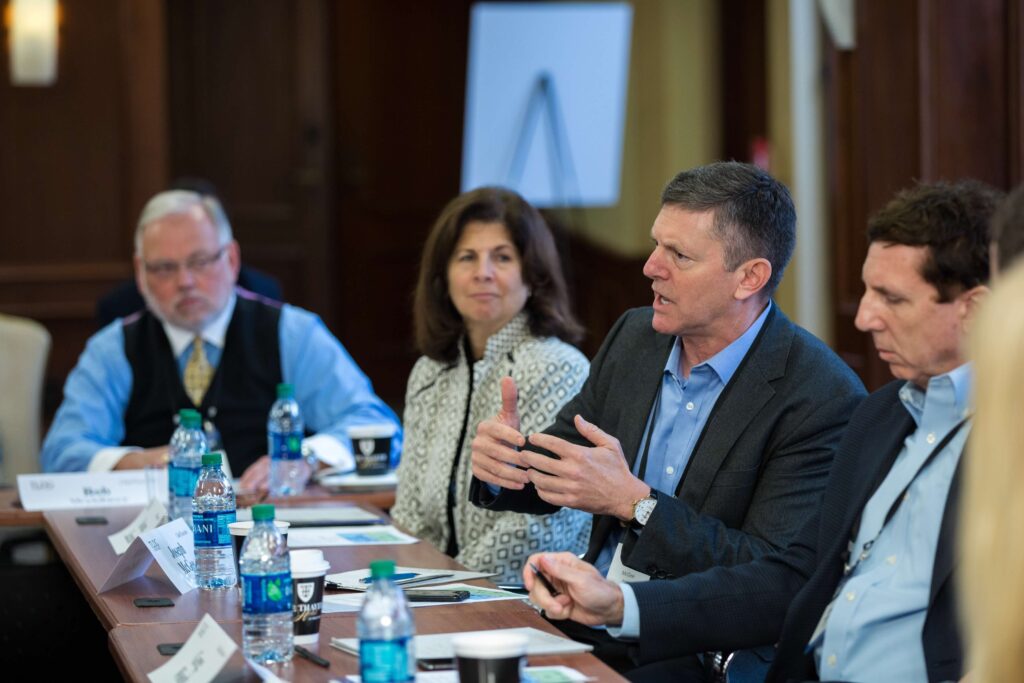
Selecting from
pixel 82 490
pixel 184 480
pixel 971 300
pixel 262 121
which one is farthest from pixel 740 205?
pixel 262 121

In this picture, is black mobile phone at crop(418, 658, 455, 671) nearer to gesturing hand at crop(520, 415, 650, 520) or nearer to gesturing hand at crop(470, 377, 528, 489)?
gesturing hand at crop(520, 415, 650, 520)

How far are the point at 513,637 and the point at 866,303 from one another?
95cm

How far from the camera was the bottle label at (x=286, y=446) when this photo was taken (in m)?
3.57

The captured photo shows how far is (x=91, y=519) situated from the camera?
3150 millimetres

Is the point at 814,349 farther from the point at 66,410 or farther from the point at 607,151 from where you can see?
the point at 607,151

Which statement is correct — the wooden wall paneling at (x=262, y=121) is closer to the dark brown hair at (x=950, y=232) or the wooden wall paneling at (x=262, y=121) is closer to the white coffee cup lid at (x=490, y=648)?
the dark brown hair at (x=950, y=232)

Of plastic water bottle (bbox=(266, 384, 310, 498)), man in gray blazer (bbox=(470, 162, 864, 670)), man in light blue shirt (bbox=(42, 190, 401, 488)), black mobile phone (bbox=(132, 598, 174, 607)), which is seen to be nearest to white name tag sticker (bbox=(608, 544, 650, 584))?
man in gray blazer (bbox=(470, 162, 864, 670))

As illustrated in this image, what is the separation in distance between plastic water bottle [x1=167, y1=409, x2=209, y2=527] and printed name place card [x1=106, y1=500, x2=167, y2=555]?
105 mm

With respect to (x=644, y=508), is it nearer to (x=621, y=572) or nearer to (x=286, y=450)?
(x=621, y=572)

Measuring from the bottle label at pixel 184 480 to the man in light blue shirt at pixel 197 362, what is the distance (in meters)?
0.91

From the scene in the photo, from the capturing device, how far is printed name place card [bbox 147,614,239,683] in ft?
5.94

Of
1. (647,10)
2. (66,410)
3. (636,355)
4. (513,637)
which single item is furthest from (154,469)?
(647,10)

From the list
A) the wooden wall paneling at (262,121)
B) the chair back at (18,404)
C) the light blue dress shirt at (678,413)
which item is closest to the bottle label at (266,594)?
the light blue dress shirt at (678,413)

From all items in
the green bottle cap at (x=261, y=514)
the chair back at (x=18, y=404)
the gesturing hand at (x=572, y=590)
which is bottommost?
the chair back at (x=18, y=404)
